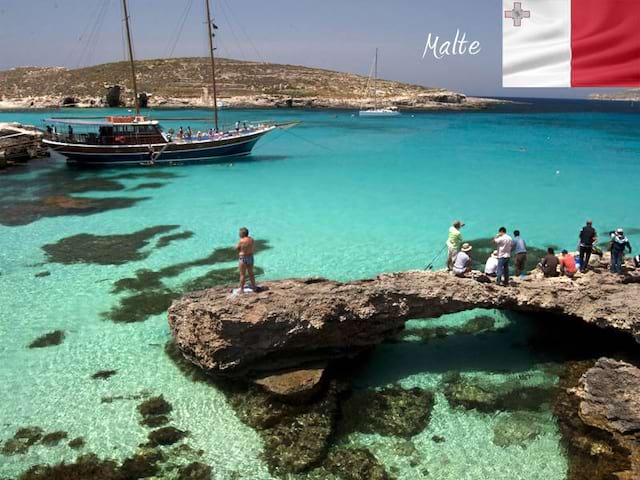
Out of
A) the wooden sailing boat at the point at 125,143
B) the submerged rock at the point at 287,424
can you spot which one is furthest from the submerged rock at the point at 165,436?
the wooden sailing boat at the point at 125,143

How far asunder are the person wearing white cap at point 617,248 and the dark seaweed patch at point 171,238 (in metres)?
16.0

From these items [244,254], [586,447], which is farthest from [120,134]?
[586,447]

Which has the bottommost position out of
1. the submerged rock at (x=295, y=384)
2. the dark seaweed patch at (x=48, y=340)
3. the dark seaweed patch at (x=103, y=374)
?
the dark seaweed patch at (x=103, y=374)

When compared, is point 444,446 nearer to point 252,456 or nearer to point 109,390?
point 252,456

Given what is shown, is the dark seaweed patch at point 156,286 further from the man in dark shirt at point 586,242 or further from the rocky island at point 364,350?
the man in dark shirt at point 586,242

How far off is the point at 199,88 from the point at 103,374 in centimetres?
11759

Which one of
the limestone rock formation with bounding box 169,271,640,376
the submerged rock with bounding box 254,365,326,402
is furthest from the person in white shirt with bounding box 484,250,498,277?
the submerged rock with bounding box 254,365,326,402

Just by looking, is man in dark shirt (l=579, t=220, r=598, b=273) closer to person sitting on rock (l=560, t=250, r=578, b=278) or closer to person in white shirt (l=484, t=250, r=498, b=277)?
person sitting on rock (l=560, t=250, r=578, b=278)

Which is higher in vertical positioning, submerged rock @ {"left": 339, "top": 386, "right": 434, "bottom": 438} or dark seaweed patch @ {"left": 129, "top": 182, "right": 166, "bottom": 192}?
dark seaweed patch @ {"left": 129, "top": 182, "right": 166, "bottom": 192}

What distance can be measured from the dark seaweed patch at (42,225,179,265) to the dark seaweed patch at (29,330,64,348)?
5.38 meters

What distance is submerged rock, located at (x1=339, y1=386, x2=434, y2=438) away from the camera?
31.1ft

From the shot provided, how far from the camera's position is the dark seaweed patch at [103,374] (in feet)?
37.0

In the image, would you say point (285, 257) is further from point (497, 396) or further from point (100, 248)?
point (497, 396)

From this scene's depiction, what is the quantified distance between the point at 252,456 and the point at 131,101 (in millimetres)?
114808
